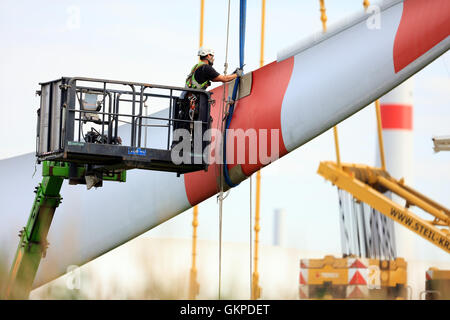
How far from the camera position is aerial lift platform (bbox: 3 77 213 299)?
397 inches

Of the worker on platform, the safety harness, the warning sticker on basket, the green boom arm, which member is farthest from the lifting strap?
the warning sticker on basket

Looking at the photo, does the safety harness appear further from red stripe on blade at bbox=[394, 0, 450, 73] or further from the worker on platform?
red stripe on blade at bbox=[394, 0, 450, 73]

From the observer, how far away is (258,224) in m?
17.6

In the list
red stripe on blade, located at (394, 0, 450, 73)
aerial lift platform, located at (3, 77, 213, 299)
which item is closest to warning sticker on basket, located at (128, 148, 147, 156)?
aerial lift platform, located at (3, 77, 213, 299)

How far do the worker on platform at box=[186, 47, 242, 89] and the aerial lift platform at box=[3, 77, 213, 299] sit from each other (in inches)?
8.2

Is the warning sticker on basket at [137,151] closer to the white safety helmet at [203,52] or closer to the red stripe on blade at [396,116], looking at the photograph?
the white safety helmet at [203,52]

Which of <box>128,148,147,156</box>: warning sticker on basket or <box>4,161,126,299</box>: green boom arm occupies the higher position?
<box>128,148,147,156</box>: warning sticker on basket

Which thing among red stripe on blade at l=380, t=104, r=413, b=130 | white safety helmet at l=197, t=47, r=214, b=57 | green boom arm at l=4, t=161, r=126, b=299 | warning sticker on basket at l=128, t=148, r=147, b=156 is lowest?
green boom arm at l=4, t=161, r=126, b=299

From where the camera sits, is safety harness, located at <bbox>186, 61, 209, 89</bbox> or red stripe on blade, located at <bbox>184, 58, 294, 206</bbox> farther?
red stripe on blade, located at <bbox>184, 58, 294, 206</bbox>

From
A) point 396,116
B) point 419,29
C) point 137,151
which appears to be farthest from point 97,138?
point 396,116

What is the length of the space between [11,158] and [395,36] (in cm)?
699

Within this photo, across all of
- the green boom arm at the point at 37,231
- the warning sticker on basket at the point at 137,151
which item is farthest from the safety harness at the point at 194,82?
the green boom arm at the point at 37,231
